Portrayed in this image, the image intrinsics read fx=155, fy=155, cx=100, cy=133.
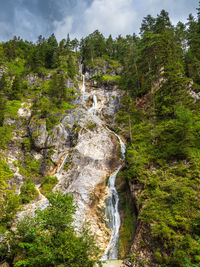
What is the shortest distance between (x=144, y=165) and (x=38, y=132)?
22.9m

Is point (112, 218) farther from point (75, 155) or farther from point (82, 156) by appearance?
point (75, 155)

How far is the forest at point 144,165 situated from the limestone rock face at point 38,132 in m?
1.50

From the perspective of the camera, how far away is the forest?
11344mm

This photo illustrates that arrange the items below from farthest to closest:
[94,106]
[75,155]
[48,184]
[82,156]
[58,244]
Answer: [94,106] < [75,155] < [82,156] < [48,184] < [58,244]

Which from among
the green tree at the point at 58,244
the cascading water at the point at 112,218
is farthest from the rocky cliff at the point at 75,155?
the green tree at the point at 58,244

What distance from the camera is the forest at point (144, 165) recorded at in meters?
11.3

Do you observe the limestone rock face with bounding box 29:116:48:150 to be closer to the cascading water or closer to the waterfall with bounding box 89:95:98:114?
the waterfall with bounding box 89:95:98:114

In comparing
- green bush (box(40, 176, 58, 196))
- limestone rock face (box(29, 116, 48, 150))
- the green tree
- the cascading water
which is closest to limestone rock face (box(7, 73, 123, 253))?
limestone rock face (box(29, 116, 48, 150))

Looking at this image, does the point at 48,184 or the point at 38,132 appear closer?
the point at 48,184

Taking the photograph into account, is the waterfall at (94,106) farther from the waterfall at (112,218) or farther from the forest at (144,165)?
the waterfall at (112,218)

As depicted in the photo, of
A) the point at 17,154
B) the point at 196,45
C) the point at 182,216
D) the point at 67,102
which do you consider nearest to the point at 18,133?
the point at 17,154

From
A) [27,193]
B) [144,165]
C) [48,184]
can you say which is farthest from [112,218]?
[27,193]

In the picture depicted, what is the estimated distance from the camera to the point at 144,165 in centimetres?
2034

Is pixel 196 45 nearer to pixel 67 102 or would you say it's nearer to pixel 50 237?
pixel 67 102
